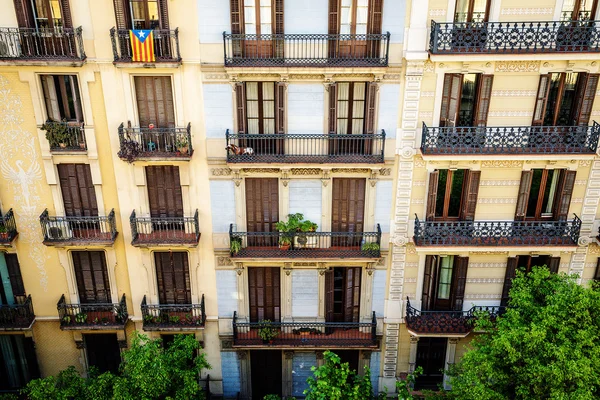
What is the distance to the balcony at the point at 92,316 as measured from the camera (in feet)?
84.4

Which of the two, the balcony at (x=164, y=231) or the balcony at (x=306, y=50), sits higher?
the balcony at (x=306, y=50)

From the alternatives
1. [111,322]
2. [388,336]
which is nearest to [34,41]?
[111,322]

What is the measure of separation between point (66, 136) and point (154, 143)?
3.67 meters

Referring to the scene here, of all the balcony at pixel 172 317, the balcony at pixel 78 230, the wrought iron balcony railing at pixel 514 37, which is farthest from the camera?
the balcony at pixel 172 317

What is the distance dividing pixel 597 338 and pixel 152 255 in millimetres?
18580

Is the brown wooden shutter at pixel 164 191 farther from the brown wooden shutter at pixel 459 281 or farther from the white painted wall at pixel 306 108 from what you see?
the brown wooden shutter at pixel 459 281

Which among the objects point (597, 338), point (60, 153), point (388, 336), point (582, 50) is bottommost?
point (388, 336)

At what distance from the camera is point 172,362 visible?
22656mm

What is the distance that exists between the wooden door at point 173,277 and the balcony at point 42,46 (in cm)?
939

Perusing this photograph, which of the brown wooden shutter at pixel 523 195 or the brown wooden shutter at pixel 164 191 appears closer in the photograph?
the brown wooden shutter at pixel 523 195

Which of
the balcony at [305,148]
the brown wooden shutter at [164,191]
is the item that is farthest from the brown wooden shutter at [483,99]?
the brown wooden shutter at [164,191]

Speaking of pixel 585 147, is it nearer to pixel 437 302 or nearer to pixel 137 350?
pixel 437 302

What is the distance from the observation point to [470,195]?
24.0 m

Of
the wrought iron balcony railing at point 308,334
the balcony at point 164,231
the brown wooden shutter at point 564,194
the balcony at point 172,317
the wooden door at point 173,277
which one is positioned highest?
the brown wooden shutter at point 564,194
